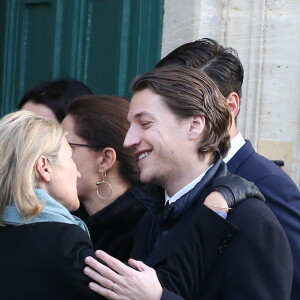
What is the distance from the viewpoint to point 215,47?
12.0 ft

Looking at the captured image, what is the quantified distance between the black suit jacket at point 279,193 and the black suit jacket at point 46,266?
2.50ft

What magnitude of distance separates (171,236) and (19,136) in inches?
22.0

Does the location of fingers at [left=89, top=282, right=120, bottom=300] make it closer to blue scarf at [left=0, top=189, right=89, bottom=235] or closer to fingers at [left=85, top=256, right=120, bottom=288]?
fingers at [left=85, top=256, right=120, bottom=288]

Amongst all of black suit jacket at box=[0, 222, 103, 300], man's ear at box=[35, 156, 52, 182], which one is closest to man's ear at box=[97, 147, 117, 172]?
man's ear at box=[35, 156, 52, 182]

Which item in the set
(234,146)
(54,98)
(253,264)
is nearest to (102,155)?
(234,146)

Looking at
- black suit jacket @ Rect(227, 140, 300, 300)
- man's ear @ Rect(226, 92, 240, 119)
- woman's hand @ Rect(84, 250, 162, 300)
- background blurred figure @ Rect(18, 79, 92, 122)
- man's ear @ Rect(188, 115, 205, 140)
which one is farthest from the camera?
background blurred figure @ Rect(18, 79, 92, 122)

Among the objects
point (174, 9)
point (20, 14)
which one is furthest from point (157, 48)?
point (20, 14)

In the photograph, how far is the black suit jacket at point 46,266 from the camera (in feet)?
8.91

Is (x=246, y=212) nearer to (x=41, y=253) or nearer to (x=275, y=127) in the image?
(x=41, y=253)

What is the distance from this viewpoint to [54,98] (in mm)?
4410

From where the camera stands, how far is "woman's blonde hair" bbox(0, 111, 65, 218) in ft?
9.22

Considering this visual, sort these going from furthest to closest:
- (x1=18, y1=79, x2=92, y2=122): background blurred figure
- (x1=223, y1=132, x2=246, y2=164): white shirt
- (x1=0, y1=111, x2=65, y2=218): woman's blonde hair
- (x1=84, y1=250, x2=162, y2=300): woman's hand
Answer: (x1=18, y1=79, x2=92, y2=122): background blurred figure → (x1=223, y1=132, x2=246, y2=164): white shirt → (x1=0, y1=111, x2=65, y2=218): woman's blonde hair → (x1=84, y1=250, x2=162, y2=300): woman's hand

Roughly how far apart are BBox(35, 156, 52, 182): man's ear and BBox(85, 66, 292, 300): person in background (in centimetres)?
31

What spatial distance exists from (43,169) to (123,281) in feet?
1.54
